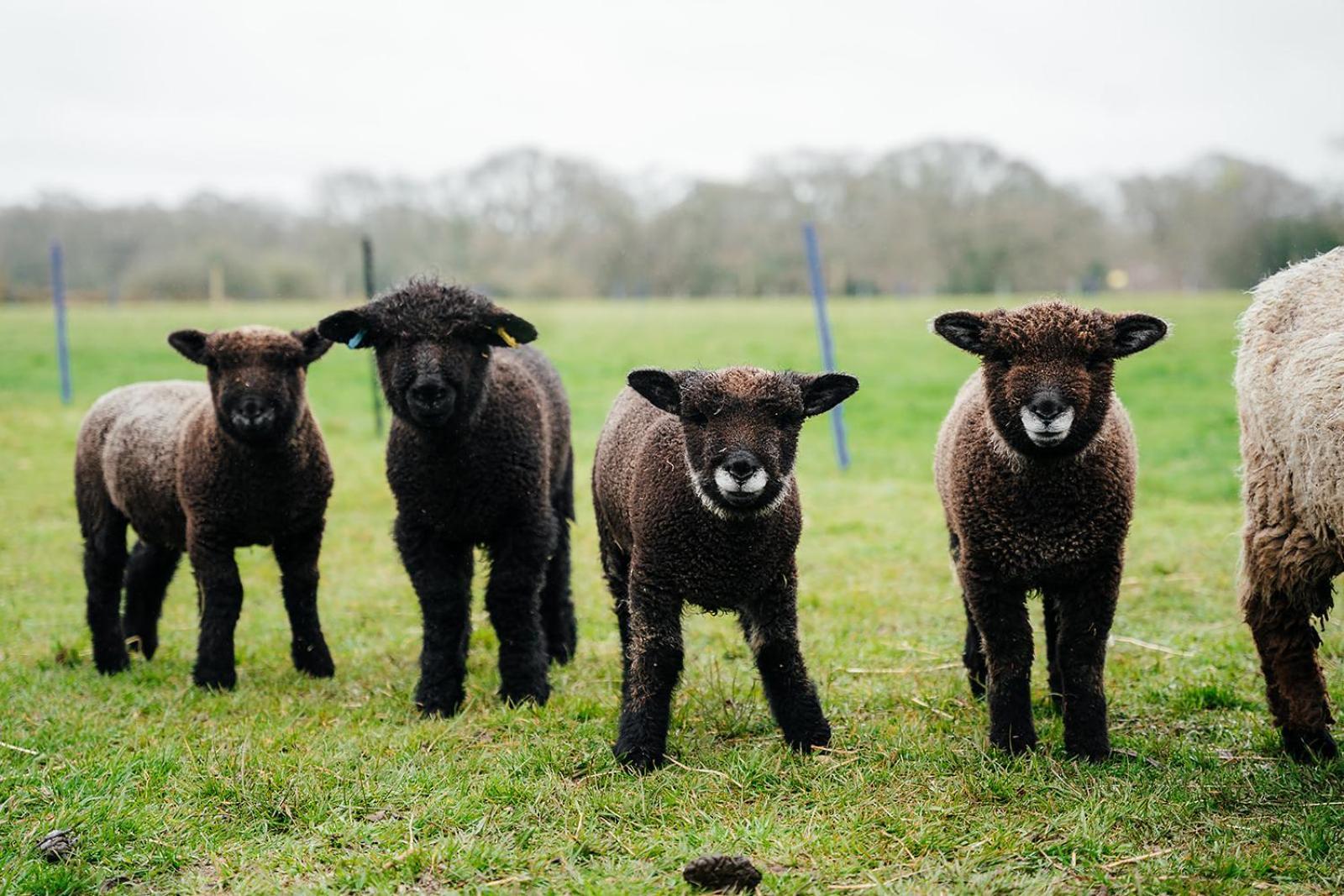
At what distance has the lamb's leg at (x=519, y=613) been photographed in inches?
271

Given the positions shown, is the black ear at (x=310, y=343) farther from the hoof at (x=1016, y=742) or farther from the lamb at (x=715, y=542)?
the hoof at (x=1016, y=742)

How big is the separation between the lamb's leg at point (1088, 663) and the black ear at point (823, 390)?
155cm

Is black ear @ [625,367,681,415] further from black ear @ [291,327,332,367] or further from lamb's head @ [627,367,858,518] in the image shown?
black ear @ [291,327,332,367]

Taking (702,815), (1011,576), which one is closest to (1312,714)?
(1011,576)

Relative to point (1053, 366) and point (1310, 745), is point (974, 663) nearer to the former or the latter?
point (1310, 745)

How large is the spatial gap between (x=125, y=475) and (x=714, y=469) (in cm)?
515

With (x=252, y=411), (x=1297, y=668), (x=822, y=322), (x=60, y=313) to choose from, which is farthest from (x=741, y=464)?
(x=60, y=313)

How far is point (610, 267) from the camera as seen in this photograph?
50.4 m

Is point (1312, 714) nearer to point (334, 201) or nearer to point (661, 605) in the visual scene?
point (661, 605)

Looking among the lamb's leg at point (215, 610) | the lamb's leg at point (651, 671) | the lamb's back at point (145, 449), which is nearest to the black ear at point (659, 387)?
the lamb's leg at point (651, 671)

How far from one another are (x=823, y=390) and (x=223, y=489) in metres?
4.25

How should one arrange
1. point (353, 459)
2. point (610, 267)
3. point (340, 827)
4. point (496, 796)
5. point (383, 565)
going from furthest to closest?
point (610, 267)
point (353, 459)
point (383, 565)
point (496, 796)
point (340, 827)

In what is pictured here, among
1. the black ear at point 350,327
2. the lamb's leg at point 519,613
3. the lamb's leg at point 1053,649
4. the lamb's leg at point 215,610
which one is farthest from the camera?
the lamb's leg at point 215,610

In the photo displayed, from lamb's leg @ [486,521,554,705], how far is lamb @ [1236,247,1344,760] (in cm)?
414
